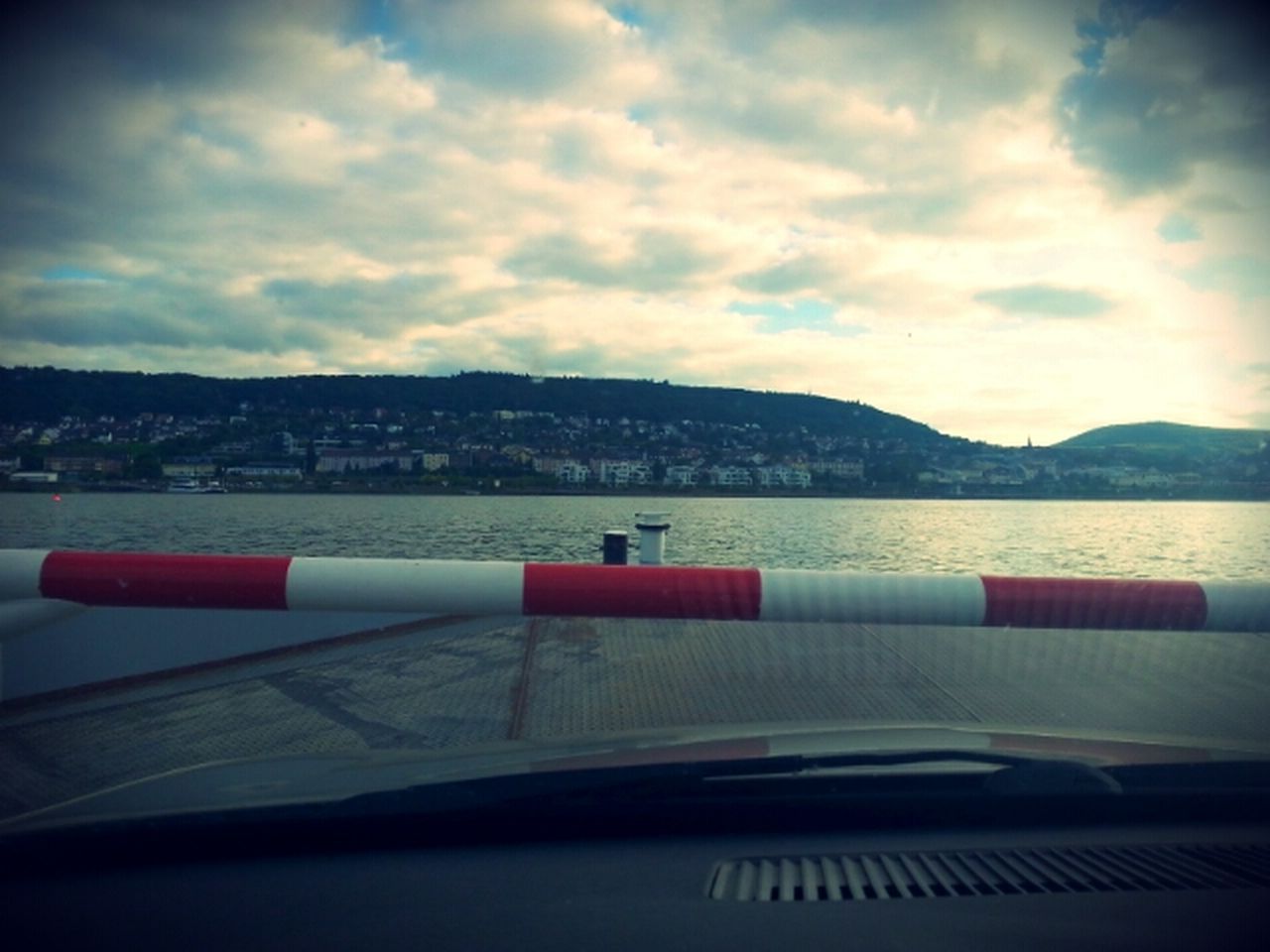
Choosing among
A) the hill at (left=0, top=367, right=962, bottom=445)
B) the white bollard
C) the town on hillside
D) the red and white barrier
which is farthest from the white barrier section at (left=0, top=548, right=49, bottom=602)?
the hill at (left=0, top=367, right=962, bottom=445)

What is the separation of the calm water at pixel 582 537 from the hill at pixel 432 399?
7.46 ft

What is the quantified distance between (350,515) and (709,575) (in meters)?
35.7

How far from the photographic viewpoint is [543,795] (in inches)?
80.8

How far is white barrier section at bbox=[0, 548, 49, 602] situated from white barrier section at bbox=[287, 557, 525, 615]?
913mm

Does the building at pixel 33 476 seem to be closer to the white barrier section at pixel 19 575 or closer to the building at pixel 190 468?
the building at pixel 190 468

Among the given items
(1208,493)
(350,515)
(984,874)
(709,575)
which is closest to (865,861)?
(984,874)

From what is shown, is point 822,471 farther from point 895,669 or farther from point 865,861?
point 865,861

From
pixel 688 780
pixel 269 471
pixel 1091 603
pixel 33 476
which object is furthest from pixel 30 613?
pixel 269 471

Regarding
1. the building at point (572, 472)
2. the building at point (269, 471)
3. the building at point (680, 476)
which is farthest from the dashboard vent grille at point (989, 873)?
the building at point (680, 476)

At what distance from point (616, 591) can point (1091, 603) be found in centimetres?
179

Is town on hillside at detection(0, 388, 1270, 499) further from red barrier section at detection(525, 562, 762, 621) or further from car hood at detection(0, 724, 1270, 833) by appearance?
car hood at detection(0, 724, 1270, 833)

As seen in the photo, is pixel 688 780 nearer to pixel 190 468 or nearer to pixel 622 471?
pixel 190 468

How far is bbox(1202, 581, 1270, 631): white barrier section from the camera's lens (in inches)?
150

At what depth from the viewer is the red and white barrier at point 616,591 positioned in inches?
146
